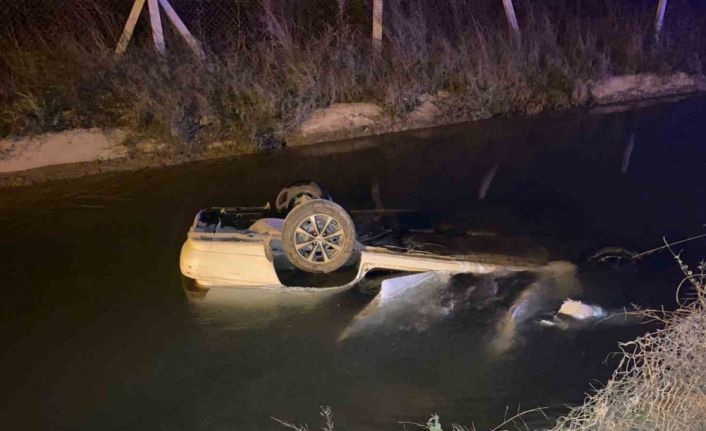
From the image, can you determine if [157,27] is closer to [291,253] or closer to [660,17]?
[291,253]

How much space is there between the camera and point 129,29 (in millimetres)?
9914

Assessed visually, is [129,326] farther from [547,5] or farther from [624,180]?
[547,5]

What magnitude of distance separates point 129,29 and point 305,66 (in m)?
2.87

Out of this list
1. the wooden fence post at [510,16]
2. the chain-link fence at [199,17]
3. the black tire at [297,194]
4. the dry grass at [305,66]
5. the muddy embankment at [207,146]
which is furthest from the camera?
the wooden fence post at [510,16]

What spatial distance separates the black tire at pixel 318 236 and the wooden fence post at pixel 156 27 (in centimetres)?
628

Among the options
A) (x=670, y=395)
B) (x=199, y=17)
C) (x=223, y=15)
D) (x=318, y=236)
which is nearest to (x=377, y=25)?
(x=223, y=15)

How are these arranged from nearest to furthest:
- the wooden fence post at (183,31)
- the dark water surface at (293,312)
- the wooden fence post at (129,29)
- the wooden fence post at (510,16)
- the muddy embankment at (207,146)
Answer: the dark water surface at (293,312)
the muddy embankment at (207,146)
the wooden fence post at (129,29)
the wooden fence post at (183,31)
the wooden fence post at (510,16)

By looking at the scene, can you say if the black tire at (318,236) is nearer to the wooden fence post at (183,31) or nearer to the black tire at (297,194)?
the black tire at (297,194)

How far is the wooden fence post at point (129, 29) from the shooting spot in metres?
9.91

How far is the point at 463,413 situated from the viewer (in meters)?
4.12

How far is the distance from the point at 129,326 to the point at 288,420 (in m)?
1.85

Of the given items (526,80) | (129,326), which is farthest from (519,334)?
(526,80)

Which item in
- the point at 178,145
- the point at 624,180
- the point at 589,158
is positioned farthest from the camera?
the point at 178,145

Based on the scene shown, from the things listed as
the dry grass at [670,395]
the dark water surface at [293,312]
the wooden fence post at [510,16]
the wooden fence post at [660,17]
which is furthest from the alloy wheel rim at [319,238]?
the wooden fence post at [660,17]
